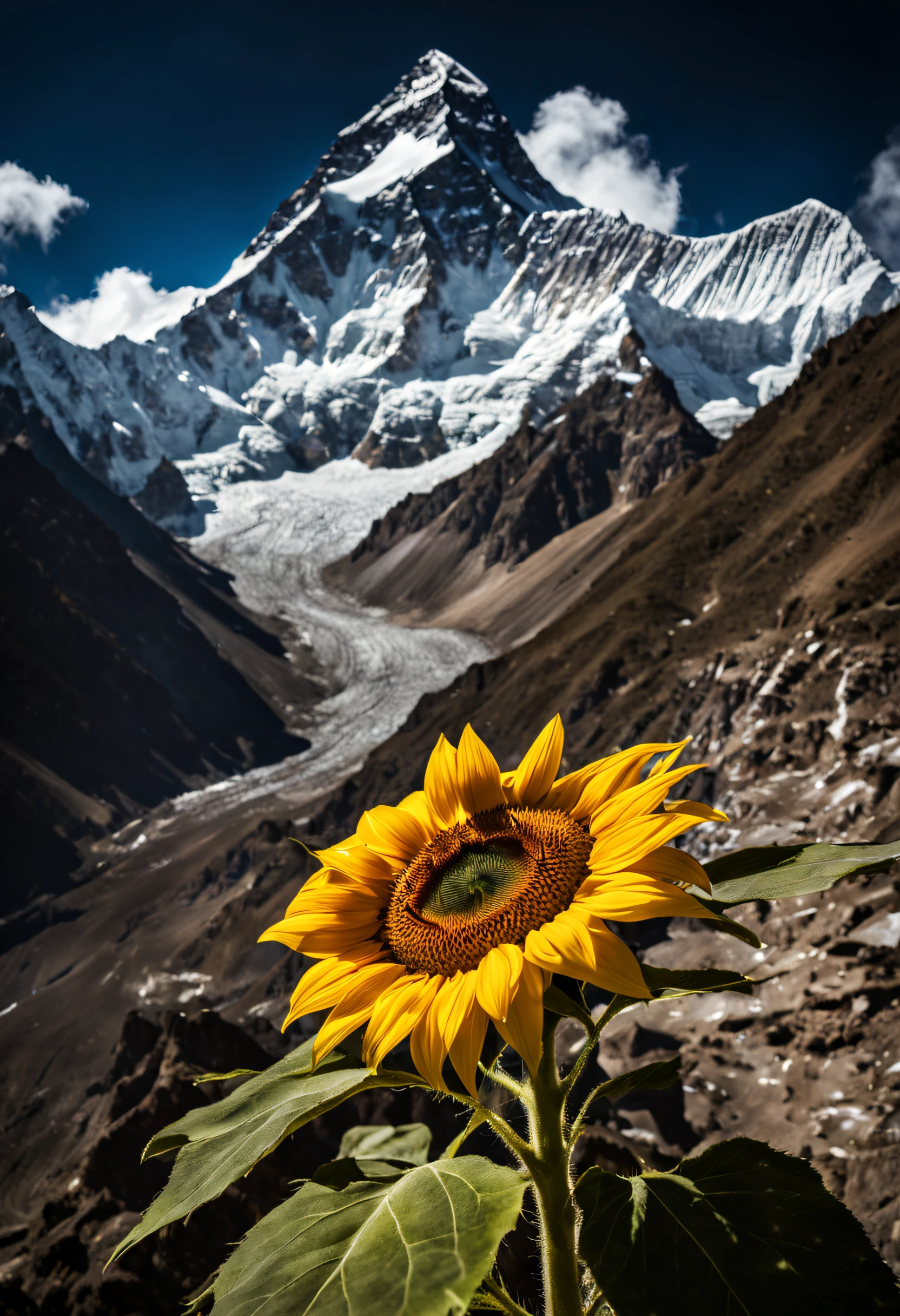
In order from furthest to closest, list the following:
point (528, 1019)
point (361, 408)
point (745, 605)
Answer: point (361, 408), point (745, 605), point (528, 1019)

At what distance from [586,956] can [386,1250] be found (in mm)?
378

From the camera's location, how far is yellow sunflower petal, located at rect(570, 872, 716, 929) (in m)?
0.91

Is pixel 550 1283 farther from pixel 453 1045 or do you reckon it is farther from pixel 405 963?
pixel 405 963

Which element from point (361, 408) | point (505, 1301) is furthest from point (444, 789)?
point (361, 408)

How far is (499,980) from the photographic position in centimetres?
94

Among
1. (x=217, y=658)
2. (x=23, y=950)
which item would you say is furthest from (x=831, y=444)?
(x=217, y=658)

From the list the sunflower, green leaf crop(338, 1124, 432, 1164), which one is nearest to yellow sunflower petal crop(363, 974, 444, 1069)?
the sunflower

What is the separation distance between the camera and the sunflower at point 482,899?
0.94 m

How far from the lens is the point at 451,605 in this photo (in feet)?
251

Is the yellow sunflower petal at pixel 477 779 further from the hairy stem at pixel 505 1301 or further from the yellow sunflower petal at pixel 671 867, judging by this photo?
the hairy stem at pixel 505 1301

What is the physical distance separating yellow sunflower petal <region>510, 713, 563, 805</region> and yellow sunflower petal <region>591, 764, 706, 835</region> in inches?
7.6

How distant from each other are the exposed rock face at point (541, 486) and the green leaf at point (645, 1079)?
71.7 metres

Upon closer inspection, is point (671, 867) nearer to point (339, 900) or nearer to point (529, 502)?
point (339, 900)

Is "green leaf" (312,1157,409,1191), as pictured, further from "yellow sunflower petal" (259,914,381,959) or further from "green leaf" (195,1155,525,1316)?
"yellow sunflower petal" (259,914,381,959)
